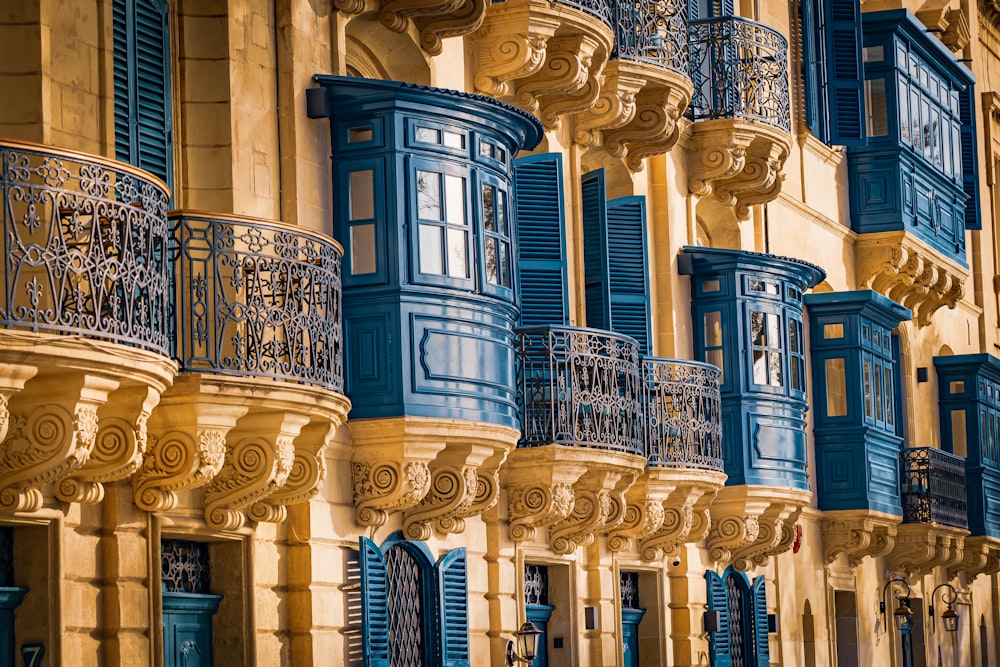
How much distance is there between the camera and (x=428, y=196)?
63.0 ft

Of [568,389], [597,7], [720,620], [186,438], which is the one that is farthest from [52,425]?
[720,620]

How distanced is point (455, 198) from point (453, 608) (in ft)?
12.9

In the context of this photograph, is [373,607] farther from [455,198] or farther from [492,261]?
[455,198]

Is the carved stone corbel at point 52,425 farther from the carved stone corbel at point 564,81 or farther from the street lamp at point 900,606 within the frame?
the street lamp at point 900,606

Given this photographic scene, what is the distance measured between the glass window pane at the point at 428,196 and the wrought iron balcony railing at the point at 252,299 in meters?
1.95

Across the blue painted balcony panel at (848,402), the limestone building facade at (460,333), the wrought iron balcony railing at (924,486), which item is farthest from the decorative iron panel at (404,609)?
the wrought iron balcony railing at (924,486)

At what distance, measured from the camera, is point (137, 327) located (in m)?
14.4

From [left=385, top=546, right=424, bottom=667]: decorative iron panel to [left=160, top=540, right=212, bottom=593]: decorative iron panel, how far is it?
2525 mm

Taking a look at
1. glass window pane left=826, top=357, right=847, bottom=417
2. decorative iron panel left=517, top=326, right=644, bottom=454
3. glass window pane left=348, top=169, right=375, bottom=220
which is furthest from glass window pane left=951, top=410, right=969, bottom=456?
glass window pane left=348, top=169, right=375, bottom=220

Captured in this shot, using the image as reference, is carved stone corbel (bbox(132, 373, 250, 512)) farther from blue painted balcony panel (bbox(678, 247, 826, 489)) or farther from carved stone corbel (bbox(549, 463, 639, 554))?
blue painted balcony panel (bbox(678, 247, 826, 489))

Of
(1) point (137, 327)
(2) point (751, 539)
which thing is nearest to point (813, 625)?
(2) point (751, 539)

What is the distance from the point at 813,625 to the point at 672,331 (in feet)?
20.6

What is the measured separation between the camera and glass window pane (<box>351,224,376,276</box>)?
62.2 ft

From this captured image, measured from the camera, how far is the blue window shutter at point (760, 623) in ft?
94.0
